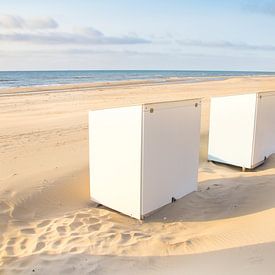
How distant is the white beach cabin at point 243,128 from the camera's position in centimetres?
663

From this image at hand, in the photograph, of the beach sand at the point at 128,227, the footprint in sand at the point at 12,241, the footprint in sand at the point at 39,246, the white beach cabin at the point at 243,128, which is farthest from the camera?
the white beach cabin at the point at 243,128

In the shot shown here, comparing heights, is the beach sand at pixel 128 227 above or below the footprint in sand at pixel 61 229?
above

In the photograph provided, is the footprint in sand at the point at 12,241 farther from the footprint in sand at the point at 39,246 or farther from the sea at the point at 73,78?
the sea at the point at 73,78

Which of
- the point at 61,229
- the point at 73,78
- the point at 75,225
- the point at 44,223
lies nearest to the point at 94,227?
the point at 75,225

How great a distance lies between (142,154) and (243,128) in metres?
3.02

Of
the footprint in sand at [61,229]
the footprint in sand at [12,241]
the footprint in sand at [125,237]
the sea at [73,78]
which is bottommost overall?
the sea at [73,78]

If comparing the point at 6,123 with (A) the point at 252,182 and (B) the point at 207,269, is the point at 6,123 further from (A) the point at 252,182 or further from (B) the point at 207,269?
(B) the point at 207,269

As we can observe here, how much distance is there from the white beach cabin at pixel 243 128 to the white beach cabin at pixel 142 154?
1816 mm

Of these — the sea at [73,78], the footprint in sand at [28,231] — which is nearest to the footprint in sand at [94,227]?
the footprint in sand at [28,231]

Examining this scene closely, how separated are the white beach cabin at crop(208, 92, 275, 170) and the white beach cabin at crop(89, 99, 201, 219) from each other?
1816 mm

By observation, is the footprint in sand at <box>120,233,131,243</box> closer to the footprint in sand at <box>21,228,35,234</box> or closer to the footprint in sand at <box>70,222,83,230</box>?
the footprint in sand at <box>70,222,83,230</box>

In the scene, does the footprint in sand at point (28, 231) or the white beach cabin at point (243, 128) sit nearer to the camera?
the footprint in sand at point (28, 231)

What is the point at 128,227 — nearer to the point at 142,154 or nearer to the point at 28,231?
the point at 142,154

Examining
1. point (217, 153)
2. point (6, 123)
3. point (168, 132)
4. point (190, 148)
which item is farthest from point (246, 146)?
point (6, 123)
